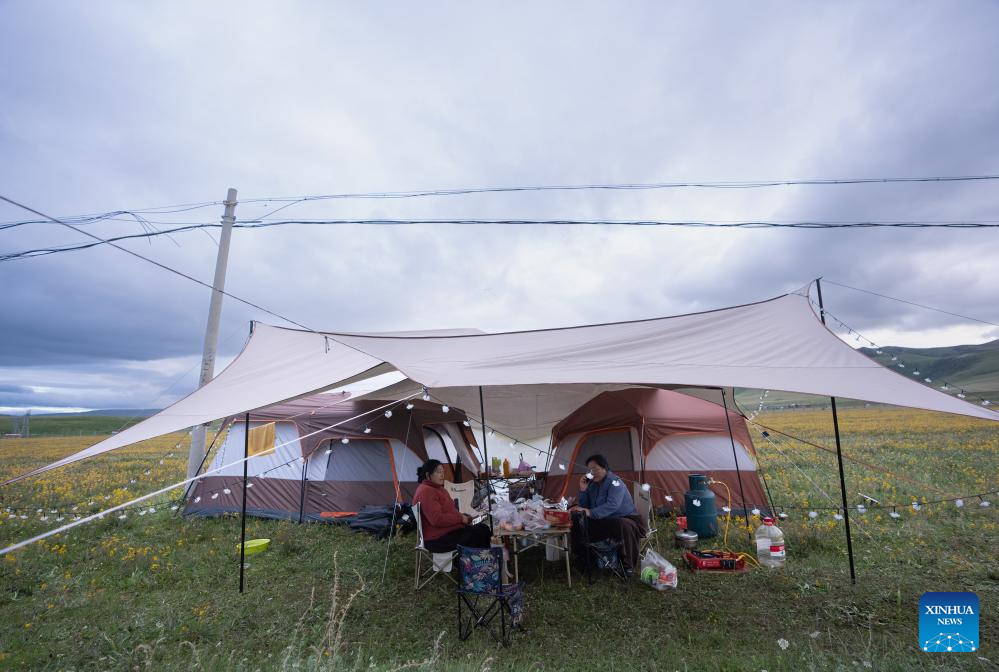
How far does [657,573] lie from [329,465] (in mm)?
4606

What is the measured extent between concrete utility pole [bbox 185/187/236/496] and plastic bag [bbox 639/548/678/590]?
18.3 feet

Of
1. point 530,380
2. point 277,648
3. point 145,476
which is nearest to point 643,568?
point 530,380

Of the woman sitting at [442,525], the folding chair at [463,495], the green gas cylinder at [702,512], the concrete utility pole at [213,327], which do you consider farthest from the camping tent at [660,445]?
the concrete utility pole at [213,327]

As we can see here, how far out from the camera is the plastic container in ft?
15.8

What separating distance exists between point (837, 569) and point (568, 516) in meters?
2.34

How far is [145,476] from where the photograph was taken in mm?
10617

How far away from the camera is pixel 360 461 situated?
721 cm

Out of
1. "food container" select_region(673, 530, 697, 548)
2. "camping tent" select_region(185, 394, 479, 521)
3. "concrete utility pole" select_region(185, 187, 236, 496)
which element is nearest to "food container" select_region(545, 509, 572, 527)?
"food container" select_region(673, 530, 697, 548)

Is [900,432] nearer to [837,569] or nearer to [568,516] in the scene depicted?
[837,569]

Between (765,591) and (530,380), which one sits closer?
(530,380)

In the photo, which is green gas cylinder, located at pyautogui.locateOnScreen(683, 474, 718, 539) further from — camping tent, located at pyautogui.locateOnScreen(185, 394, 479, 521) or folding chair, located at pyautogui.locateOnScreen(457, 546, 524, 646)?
camping tent, located at pyautogui.locateOnScreen(185, 394, 479, 521)

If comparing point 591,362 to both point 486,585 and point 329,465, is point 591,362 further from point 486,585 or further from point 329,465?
point 329,465

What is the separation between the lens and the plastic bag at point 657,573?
429 centimetres

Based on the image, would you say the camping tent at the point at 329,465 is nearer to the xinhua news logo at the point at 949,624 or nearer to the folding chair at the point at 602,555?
the folding chair at the point at 602,555
